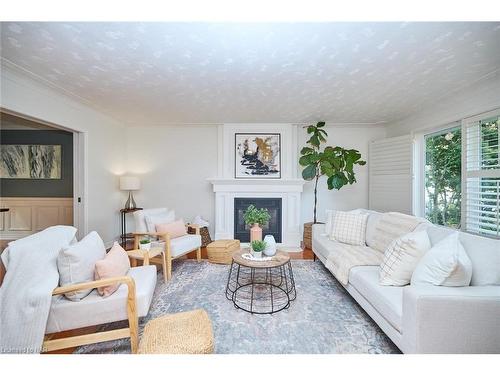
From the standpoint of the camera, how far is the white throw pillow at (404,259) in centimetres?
168

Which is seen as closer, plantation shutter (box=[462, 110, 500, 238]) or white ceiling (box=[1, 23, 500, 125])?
white ceiling (box=[1, 23, 500, 125])

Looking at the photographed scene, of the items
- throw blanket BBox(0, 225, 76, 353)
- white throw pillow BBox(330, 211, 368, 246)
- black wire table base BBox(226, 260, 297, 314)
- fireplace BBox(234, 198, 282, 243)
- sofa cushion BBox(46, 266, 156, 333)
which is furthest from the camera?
fireplace BBox(234, 198, 282, 243)

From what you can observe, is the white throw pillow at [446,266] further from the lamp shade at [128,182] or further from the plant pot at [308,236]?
the lamp shade at [128,182]

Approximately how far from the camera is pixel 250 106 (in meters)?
3.36

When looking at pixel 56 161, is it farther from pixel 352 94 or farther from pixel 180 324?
pixel 352 94

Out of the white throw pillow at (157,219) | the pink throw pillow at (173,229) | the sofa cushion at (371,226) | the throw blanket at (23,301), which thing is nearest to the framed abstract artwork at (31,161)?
the white throw pillow at (157,219)

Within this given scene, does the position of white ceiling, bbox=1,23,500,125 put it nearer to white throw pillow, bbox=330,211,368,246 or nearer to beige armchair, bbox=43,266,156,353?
white throw pillow, bbox=330,211,368,246

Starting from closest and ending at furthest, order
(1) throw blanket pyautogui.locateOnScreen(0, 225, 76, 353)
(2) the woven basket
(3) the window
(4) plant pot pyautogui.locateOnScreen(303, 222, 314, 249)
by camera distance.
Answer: (1) throw blanket pyautogui.locateOnScreen(0, 225, 76, 353)
(3) the window
(2) the woven basket
(4) plant pot pyautogui.locateOnScreen(303, 222, 314, 249)

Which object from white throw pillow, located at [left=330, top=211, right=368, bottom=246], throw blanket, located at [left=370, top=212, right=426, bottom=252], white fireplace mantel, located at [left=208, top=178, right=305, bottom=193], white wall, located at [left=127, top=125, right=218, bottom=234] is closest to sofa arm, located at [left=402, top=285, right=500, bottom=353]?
throw blanket, located at [left=370, top=212, right=426, bottom=252]

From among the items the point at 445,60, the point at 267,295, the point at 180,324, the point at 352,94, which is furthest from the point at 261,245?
the point at 445,60

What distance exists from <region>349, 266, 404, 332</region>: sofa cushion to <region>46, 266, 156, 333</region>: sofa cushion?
1724mm

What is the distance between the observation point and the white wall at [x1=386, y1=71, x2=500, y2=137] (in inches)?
95.7

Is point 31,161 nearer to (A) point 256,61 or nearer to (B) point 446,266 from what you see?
(A) point 256,61
